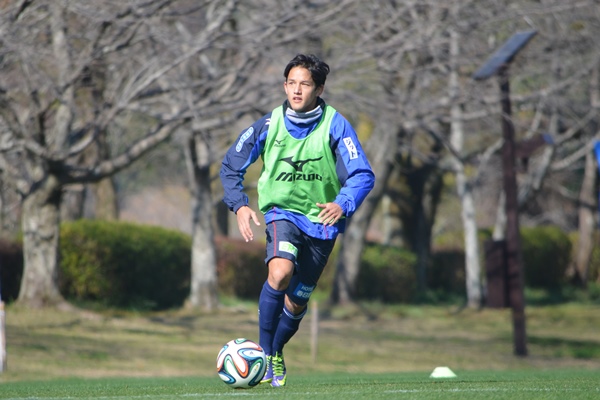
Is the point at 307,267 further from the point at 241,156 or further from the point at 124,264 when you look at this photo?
the point at 124,264

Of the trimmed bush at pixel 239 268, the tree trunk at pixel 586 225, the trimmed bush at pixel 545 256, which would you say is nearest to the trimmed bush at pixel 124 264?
the trimmed bush at pixel 239 268

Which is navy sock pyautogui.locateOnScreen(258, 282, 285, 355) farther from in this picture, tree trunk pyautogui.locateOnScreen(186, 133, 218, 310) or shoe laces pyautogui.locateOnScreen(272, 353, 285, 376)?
tree trunk pyautogui.locateOnScreen(186, 133, 218, 310)

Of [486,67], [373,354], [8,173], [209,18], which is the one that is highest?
[209,18]

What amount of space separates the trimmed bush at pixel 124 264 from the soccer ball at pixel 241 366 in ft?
46.7

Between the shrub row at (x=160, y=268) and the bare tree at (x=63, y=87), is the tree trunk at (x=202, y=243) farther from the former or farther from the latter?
the bare tree at (x=63, y=87)

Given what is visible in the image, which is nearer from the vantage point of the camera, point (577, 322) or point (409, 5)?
point (409, 5)

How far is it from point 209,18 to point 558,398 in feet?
41.1

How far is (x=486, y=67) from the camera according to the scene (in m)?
16.4

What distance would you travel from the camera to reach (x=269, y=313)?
7508mm

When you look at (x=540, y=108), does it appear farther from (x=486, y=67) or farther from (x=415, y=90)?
(x=486, y=67)

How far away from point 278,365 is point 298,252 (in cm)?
86

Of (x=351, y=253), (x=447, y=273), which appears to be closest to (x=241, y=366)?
(x=351, y=253)

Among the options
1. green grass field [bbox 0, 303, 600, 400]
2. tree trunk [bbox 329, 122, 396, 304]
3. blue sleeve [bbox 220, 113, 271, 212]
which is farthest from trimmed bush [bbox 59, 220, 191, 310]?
blue sleeve [bbox 220, 113, 271, 212]

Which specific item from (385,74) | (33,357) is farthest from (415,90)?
(33,357)
